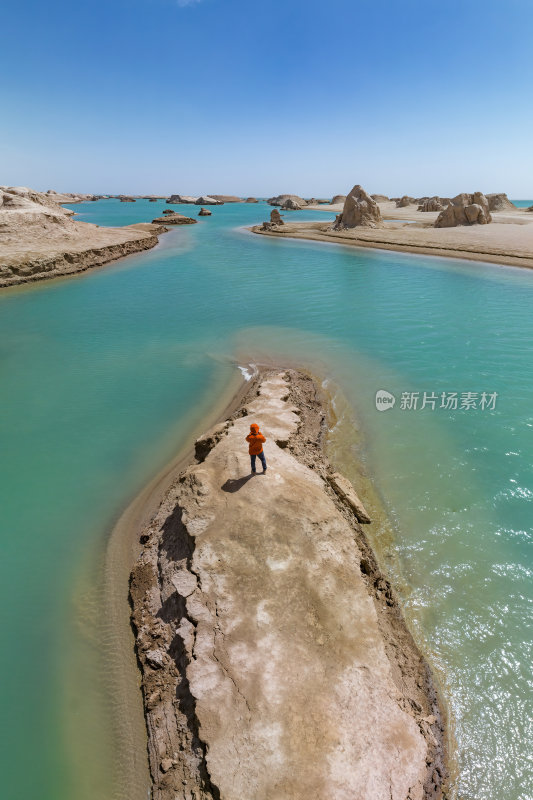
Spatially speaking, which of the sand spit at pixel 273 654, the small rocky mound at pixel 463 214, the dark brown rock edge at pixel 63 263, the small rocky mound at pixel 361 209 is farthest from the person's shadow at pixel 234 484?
the small rocky mound at pixel 463 214

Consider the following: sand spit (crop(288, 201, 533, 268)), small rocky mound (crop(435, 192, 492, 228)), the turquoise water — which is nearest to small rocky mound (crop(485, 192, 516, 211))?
sand spit (crop(288, 201, 533, 268))

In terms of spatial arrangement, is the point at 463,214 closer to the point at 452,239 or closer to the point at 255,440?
the point at 452,239

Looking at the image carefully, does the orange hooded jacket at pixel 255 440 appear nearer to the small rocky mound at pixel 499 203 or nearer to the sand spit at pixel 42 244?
the sand spit at pixel 42 244

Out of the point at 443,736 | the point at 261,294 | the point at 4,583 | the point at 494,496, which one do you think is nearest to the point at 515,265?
the point at 261,294

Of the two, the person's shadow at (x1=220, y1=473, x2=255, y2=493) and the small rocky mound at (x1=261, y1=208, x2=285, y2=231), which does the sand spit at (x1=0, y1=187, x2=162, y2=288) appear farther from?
the person's shadow at (x1=220, y1=473, x2=255, y2=493)

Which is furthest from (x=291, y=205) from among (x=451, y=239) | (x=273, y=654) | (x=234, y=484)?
(x=273, y=654)

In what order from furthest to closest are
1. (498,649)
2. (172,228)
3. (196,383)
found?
(172,228)
(196,383)
(498,649)

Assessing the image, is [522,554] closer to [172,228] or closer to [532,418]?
[532,418]
